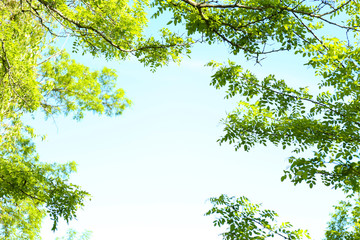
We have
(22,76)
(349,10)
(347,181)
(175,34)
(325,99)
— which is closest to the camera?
(347,181)

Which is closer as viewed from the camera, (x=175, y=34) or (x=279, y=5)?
(x=279, y=5)

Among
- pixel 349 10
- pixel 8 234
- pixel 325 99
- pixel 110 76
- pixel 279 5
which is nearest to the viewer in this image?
pixel 279 5

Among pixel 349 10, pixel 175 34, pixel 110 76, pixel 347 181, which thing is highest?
pixel 110 76

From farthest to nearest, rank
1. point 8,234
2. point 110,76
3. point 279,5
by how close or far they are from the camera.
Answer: point 110,76 → point 8,234 → point 279,5

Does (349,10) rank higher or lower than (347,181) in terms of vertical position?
higher

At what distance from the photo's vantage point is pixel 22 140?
48.4ft

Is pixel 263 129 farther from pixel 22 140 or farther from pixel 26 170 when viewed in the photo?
pixel 22 140

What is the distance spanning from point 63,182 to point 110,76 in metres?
9.18

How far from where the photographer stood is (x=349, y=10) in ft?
27.7

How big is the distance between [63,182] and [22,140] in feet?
23.9

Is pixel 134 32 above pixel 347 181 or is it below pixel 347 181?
above

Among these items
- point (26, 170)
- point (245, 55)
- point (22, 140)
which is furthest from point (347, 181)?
point (22, 140)

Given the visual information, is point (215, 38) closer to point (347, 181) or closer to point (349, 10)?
point (347, 181)

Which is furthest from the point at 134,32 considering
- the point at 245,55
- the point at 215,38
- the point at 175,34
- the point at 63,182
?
the point at 63,182
